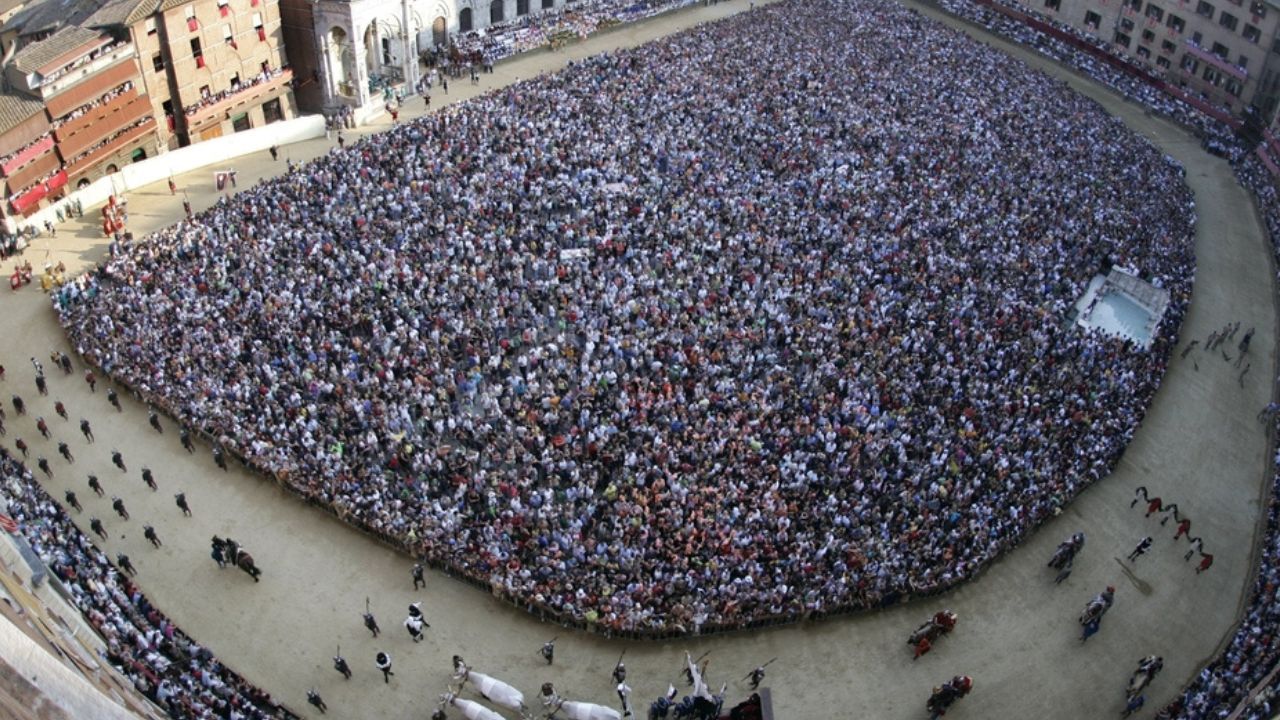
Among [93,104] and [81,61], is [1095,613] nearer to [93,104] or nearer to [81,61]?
[93,104]

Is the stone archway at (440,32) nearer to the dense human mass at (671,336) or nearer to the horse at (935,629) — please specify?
the dense human mass at (671,336)

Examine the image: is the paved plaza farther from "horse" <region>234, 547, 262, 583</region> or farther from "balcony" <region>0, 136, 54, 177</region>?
"balcony" <region>0, 136, 54, 177</region>

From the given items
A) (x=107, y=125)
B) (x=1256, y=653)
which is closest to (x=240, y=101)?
(x=107, y=125)

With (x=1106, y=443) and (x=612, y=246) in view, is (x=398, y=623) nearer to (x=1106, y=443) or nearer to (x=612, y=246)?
(x=612, y=246)

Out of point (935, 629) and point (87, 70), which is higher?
point (87, 70)

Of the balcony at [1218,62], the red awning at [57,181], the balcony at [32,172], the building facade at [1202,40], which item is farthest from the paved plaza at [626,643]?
the balcony at [1218,62]
